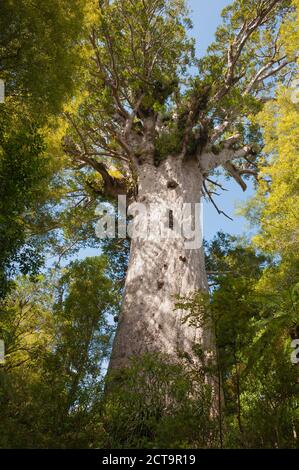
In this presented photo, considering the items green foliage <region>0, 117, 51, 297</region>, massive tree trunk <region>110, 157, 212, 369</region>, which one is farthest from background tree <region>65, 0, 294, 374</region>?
green foliage <region>0, 117, 51, 297</region>

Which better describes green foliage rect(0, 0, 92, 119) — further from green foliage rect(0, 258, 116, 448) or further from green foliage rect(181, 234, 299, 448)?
green foliage rect(181, 234, 299, 448)

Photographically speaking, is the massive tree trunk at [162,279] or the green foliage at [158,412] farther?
the massive tree trunk at [162,279]

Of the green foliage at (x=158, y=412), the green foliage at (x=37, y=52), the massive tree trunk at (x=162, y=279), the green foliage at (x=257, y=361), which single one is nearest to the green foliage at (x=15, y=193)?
the green foliage at (x=37, y=52)

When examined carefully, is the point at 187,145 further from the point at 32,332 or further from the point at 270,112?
the point at 32,332

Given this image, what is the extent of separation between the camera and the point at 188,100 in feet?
37.6

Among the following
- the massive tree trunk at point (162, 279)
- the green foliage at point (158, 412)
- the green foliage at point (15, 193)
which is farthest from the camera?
the massive tree trunk at point (162, 279)

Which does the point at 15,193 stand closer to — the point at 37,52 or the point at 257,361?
the point at 37,52

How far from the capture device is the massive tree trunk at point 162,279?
21.7ft

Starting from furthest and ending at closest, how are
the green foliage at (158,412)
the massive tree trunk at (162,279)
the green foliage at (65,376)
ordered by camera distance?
the massive tree trunk at (162,279)
the green foliage at (65,376)
the green foliage at (158,412)

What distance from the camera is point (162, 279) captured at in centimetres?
762

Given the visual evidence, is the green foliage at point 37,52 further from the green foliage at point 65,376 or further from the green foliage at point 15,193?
the green foliage at point 65,376

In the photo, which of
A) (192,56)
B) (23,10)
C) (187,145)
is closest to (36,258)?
(23,10)

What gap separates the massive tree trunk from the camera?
6.63 m

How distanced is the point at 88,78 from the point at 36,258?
7535 mm
